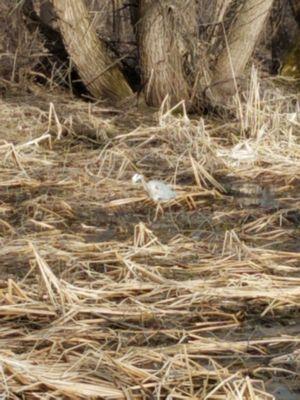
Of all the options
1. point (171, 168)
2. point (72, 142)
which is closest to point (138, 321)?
point (171, 168)

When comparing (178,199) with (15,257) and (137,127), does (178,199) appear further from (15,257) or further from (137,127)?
(137,127)

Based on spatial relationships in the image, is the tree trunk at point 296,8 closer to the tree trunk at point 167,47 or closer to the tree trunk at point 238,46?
the tree trunk at point 238,46

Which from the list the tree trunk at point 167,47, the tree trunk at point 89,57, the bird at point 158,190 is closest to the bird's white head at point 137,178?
the bird at point 158,190

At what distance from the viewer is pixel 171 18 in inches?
395

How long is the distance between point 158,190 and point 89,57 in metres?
4.07

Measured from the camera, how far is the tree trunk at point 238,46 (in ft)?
33.6

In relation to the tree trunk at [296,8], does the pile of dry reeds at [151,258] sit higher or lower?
higher

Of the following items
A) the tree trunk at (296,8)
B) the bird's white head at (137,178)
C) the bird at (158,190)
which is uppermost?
the bird at (158,190)

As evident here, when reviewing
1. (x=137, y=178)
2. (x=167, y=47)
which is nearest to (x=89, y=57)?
(x=167, y=47)

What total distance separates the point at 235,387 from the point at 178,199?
3.17 metres

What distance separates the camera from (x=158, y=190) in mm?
7020

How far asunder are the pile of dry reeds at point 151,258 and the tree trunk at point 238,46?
Answer: 3.58ft

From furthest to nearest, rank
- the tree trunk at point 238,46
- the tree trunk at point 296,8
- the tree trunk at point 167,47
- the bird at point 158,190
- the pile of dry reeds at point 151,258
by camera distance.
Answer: the tree trunk at point 296,8 < the tree trunk at point 238,46 < the tree trunk at point 167,47 < the bird at point 158,190 < the pile of dry reeds at point 151,258

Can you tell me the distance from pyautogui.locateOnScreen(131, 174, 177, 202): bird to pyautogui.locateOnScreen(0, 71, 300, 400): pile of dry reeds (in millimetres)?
66
